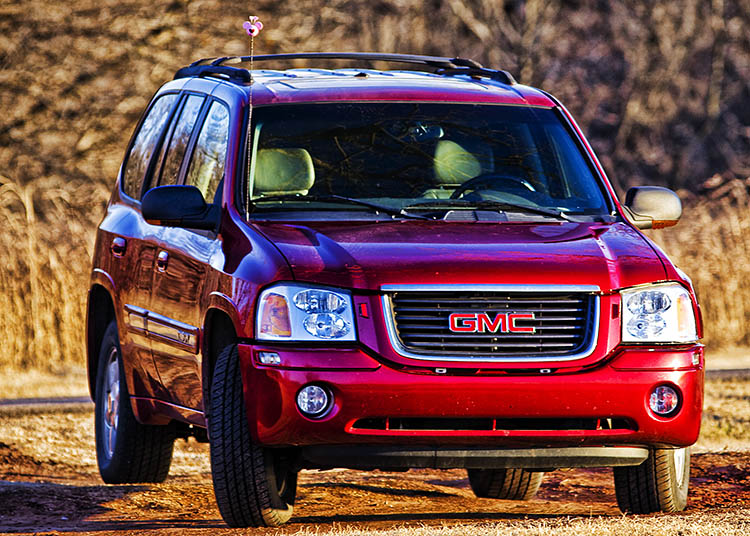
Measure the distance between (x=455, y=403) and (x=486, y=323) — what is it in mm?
335

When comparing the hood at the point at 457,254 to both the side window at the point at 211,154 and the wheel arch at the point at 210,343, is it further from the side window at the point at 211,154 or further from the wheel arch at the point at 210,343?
the side window at the point at 211,154

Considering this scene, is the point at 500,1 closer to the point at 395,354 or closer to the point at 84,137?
the point at 84,137

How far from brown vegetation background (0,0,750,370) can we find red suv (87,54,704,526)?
8394 millimetres

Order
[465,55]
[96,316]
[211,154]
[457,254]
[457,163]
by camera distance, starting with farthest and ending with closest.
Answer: [465,55]
[96,316]
[211,154]
[457,163]
[457,254]

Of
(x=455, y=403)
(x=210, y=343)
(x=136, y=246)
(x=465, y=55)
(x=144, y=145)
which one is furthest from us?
(x=465, y=55)

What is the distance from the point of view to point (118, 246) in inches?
342

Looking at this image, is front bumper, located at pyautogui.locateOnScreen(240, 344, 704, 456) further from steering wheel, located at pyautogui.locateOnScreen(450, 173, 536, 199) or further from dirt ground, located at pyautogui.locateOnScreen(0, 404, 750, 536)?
steering wheel, located at pyautogui.locateOnScreen(450, 173, 536, 199)

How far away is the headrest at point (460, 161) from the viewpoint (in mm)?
7508

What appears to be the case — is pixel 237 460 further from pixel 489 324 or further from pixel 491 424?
pixel 489 324

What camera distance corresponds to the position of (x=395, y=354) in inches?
245

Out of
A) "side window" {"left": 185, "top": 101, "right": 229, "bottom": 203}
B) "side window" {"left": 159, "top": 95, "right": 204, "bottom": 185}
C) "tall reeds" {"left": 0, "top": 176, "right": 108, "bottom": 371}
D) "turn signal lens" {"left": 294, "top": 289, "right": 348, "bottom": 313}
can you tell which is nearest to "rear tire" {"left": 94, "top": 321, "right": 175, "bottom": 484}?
"side window" {"left": 159, "top": 95, "right": 204, "bottom": 185}

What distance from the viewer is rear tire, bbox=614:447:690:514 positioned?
23.0ft

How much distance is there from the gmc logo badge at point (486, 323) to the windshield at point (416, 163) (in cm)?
84

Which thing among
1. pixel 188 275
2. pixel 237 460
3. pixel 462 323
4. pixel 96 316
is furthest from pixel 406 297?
pixel 96 316
